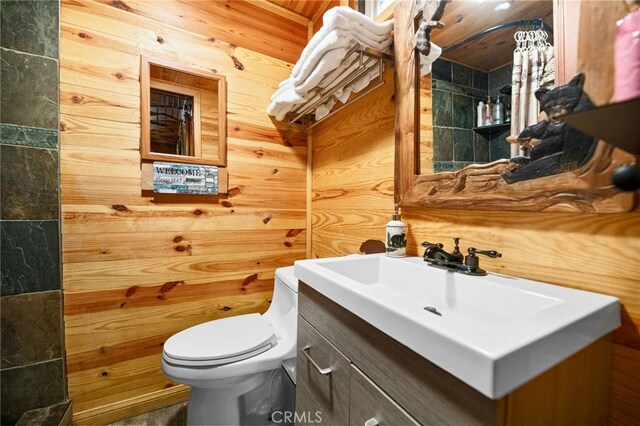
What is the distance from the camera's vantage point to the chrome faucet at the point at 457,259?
0.69m

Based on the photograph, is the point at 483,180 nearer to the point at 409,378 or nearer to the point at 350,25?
the point at 409,378

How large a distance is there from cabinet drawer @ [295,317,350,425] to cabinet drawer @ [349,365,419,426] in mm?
25

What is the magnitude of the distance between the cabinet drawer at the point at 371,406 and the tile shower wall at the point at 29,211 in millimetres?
1419

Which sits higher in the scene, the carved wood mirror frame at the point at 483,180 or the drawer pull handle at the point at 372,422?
the carved wood mirror frame at the point at 483,180

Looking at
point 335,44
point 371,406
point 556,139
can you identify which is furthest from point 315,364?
point 335,44

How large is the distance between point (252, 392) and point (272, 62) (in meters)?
1.81

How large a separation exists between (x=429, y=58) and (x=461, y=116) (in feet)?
0.83

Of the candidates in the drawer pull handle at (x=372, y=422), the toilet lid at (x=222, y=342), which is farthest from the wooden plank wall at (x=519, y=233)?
the toilet lid at (x=222, y=342)

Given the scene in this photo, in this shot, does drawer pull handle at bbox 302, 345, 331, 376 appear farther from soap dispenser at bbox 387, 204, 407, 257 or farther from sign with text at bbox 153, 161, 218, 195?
sign with text at bbox 153, 161, 218, 195

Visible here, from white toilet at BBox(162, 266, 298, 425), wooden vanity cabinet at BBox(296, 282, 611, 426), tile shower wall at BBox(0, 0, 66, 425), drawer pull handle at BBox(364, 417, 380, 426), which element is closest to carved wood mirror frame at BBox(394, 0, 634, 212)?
wooden vanity cabinet at BBox(296, 282, 611, 426)

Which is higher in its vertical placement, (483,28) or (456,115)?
(483,28)

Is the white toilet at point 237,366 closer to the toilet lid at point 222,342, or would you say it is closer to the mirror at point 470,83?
the toilet lid at point 222,342

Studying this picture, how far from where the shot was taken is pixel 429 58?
0.92m

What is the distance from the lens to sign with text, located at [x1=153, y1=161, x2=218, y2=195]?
136 centimetres
